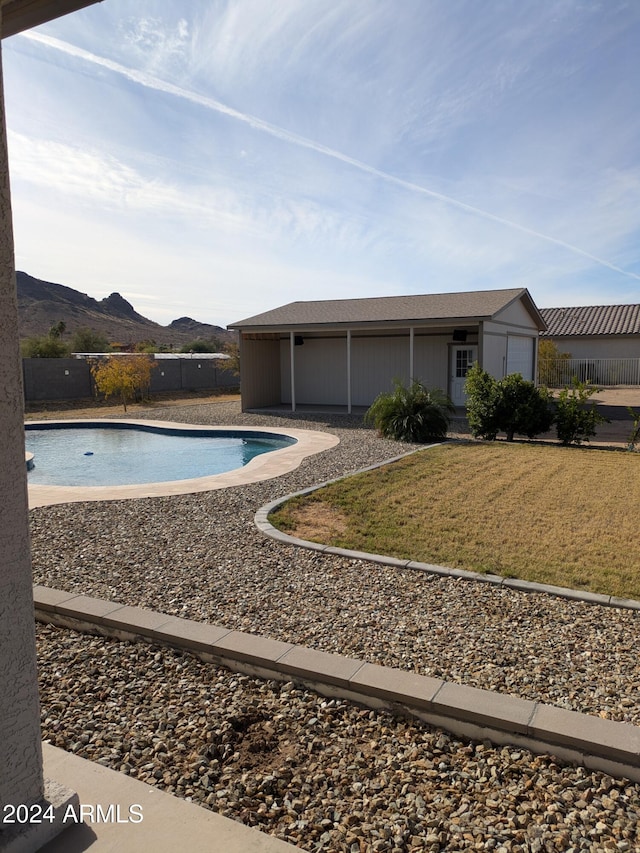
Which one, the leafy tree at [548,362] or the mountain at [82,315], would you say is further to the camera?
the mountain at [82,315]

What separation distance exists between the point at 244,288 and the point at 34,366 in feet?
29.3

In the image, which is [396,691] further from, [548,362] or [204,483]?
[548,362]

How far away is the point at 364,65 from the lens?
9.69m

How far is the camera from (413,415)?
1241 centimetres

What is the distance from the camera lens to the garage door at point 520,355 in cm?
1781

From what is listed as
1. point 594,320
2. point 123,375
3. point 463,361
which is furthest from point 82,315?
point 463,361

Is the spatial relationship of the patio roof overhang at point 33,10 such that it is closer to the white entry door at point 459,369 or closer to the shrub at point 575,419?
the shrub at point 575,419

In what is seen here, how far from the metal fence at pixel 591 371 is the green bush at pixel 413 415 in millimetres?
16373

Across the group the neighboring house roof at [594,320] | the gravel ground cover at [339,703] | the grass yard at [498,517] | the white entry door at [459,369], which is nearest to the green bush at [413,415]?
the grass yard at [498,517]

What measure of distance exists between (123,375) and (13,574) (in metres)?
19.7

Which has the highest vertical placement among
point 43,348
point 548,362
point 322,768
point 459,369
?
point 43,348

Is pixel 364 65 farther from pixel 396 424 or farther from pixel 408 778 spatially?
pixel 408 778

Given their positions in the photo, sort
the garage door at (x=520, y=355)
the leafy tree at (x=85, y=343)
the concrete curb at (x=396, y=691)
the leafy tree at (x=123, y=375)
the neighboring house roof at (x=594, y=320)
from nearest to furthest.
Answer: the concrete curb at (x=396, y=691) < the garage door at (x=520, y=355) < the leafy tree at (x=123, y=375) < the neighboring house roof at (x=594, y=320) < the leafy tree at (x=85, y=343)

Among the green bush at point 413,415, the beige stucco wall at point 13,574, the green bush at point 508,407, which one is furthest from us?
the green bush at point 413,415
